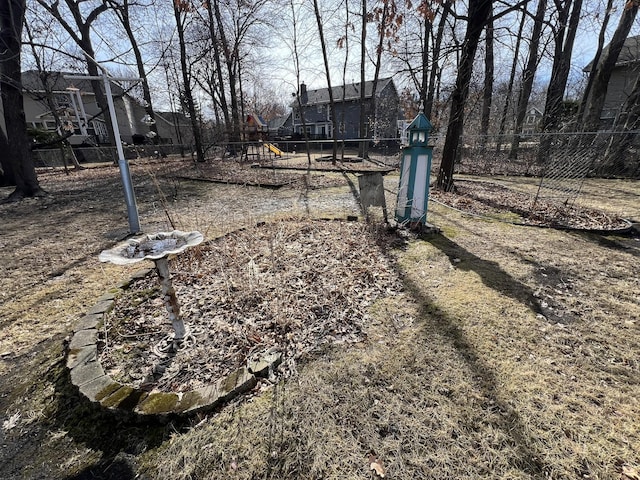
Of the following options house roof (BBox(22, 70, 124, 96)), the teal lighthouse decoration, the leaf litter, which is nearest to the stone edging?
the leaf litter

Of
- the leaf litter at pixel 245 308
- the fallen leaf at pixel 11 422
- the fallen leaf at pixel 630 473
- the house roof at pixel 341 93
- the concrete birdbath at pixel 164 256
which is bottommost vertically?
the fallen leaf at pixel 11 422

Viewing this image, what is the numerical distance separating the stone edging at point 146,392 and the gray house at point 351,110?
26.9 metres

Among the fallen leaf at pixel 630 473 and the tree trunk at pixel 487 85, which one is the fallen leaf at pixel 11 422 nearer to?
the fallen leaf at pixel 630 473

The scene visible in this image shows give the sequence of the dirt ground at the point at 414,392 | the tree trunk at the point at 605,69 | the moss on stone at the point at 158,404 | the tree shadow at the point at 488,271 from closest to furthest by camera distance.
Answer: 1. the dirt ground at the point at 414,392
2. the moss on stone at the point at 158,404
3. the tree shadow at the point at 488,271
4. the tree trunk at the point at 605,69

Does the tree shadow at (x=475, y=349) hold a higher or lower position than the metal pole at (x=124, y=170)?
lower

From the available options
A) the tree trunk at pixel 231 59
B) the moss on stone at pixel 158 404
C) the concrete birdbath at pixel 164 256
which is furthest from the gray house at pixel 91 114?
the moss on stone at pixel 158 404

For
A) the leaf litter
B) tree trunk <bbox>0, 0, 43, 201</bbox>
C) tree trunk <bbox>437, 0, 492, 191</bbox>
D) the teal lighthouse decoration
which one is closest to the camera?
the leaf litter

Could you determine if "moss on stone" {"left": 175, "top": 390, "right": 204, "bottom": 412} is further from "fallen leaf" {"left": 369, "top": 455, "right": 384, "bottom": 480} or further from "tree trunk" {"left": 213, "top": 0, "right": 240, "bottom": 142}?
"tree trunk" {"left": 213, "top": 0, "right": 240, "bottom": 142}

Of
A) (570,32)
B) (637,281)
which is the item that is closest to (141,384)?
(637,281)

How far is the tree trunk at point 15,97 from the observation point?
24.1 feet

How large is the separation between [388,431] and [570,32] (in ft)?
63.0

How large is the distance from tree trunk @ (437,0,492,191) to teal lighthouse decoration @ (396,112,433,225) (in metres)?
3.19

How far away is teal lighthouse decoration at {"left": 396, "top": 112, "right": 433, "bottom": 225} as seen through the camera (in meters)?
4.52

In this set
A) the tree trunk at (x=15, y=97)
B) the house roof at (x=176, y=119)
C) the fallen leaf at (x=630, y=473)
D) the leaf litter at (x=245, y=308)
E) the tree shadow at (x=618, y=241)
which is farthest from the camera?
the house roof at (x=176, y=119)
